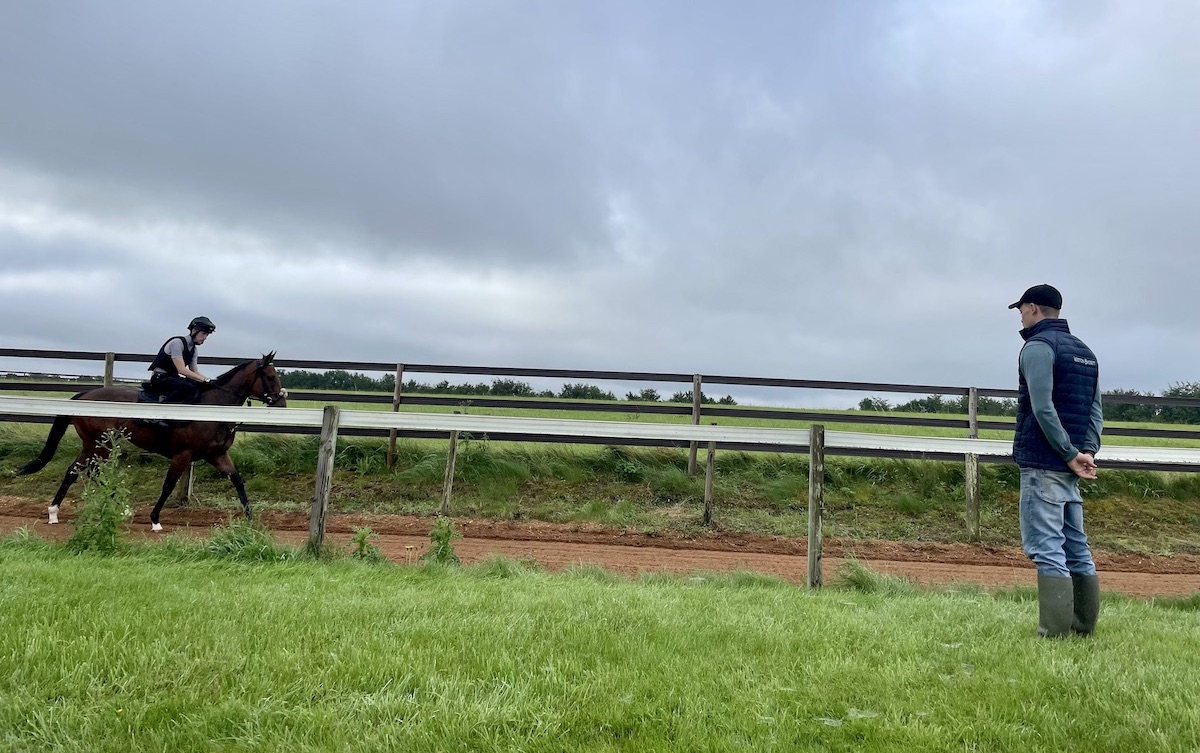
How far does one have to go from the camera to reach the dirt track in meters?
6.41

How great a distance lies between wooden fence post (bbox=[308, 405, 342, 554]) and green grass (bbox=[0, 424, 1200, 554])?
11.3 feet

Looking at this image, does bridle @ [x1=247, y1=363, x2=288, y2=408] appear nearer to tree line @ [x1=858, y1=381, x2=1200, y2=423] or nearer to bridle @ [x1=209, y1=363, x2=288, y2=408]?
bridle @ [x1=209, y1=363, x2=288, y2=408]

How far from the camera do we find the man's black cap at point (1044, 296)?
379cm

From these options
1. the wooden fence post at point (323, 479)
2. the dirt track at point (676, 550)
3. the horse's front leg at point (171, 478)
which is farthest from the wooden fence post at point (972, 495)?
the horse's front leg at point (171, 478)

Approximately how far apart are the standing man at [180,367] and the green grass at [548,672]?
184 inches

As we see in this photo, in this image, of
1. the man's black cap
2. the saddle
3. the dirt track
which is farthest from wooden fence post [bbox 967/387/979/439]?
the saddle

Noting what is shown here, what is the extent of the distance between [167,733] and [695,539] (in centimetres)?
650

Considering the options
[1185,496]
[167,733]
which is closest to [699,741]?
[167,733]

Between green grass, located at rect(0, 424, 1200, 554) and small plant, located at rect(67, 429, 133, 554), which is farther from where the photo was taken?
green grass, located at rect(0, 424, 1200, 554)

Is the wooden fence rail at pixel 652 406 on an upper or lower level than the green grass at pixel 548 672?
upper

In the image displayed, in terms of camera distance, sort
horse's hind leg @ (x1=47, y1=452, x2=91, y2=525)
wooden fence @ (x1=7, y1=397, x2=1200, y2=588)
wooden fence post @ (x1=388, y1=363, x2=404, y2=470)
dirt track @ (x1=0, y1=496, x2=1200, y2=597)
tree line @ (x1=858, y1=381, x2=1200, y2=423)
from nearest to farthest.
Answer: wooden fence @ (x1=7, y1=397, x2=1200, y2=588) → dirt track @ (x1=0, y1=496, x2=1200, y2=597) → horse's hind leg @ (x1=47, y1=452, x2=91, y2=525) → wooden fence post @ (x1=388, y1=363, x2=404, y2=470) → tree line @ (x1=858, y1=381, x2=1200, y2=423)

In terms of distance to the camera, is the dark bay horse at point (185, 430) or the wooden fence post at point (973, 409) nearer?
the dark bay horse at point (185, 430)

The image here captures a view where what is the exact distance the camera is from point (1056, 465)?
3.53 meters

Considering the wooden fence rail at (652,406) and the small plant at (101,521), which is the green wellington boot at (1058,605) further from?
the small plant at (101,521)
